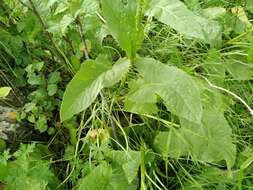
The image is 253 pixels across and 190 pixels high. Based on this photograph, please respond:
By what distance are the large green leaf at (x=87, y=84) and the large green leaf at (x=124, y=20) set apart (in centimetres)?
5

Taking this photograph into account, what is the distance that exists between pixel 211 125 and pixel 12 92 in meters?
0.62

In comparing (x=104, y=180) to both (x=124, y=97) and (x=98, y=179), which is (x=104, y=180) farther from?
(x=124, y=97)

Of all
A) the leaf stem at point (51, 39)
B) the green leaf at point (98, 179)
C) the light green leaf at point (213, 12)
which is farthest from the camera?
the light green leaf at point (213, 12)

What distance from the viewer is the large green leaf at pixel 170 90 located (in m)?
1.00

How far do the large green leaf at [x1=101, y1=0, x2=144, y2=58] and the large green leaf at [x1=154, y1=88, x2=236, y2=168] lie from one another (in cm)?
24

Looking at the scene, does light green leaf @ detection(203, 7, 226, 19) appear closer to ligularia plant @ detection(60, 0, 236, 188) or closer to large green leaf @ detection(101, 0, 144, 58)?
ligularia plant @ detection(60, 0, 236, 188)

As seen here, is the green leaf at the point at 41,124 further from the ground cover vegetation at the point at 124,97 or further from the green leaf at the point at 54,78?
the green leaf at the point at 54,78

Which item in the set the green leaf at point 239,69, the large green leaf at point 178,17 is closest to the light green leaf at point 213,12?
the green leaf at point 239,69

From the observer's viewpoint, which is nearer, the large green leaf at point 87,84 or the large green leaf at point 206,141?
the large green leaf at point 87,84

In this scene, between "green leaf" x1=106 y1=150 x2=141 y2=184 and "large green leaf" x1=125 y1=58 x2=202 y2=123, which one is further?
"green leaf" x1=106 y1=150 x2=141 y2=184

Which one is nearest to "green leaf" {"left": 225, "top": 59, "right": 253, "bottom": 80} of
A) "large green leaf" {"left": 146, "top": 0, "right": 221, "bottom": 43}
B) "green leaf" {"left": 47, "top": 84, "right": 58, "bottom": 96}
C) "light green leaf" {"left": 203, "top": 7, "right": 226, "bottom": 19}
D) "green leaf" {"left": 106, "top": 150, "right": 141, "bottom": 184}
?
"light green leaf" {"left": 203, "top": 7, "right": 226, "bottom": 19}

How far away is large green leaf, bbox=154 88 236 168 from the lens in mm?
1166

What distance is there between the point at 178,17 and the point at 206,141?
0.32m

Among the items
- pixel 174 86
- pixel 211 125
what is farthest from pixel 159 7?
pixel 211 125
